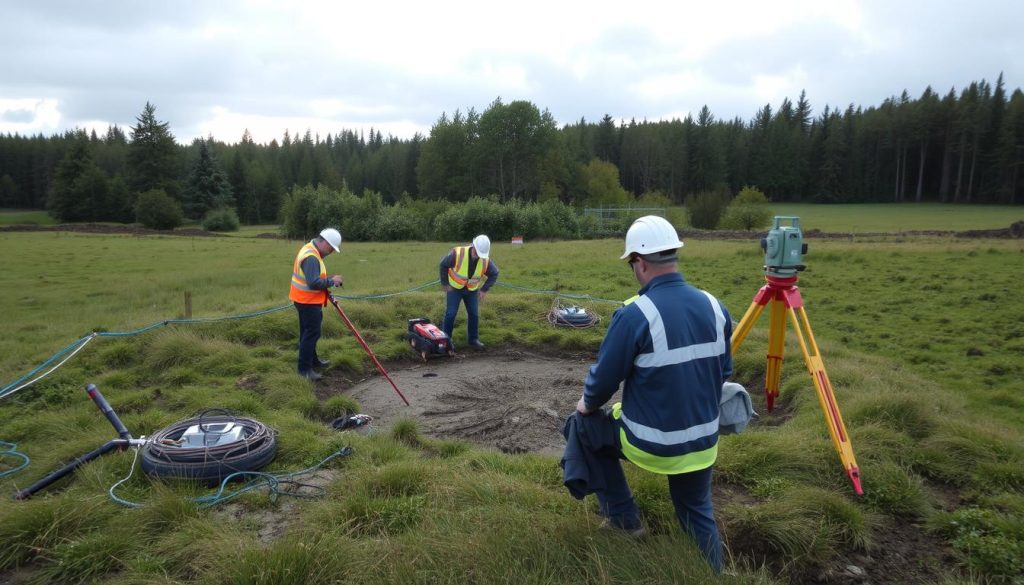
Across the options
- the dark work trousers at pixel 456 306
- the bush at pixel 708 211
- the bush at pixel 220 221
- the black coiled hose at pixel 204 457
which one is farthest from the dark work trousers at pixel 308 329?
the bush at pixel 220 221

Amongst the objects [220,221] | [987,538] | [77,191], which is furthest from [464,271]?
[77,191]

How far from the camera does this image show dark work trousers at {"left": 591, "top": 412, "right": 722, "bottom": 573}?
3.52 m

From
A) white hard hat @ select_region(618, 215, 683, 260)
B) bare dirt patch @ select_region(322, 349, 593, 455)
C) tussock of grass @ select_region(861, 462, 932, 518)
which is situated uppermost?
white hard hat @ select_region(618, 215, 683, 260)

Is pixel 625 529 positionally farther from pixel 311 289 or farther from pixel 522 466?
pixel 311 289

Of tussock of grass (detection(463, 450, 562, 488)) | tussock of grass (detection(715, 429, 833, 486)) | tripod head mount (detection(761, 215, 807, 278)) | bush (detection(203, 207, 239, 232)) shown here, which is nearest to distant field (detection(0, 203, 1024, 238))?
bush (detection(203, 207, 239, 232))

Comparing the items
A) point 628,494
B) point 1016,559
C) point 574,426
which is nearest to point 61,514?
point 574,426

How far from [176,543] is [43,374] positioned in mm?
6746

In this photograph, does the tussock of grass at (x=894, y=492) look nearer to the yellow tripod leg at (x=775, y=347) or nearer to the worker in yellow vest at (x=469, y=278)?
the yellow tripod leg at (x=775, y=347)

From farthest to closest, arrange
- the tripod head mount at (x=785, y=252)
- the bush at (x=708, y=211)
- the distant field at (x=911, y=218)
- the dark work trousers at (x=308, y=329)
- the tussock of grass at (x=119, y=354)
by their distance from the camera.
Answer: the bush at (x=708, y=211)
the distant field at (x=911, y=218)
the tussock of grass at (x=119, y=354)
the dark work trousers at (x=308, y=329)
the tripod head mount at (x=785, y=252)

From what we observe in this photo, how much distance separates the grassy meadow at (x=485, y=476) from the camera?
11.2 ft

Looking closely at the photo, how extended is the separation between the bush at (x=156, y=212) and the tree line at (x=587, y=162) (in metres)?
0.39

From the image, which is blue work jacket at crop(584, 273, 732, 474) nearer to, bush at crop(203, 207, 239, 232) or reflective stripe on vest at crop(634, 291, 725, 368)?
reflective stripe on vest at crop(634, 291, 725, 368)

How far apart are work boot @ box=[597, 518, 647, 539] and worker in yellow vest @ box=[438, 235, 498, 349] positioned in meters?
7.16

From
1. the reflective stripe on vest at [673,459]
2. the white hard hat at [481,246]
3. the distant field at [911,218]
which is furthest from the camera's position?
the distant field at [911,218]
